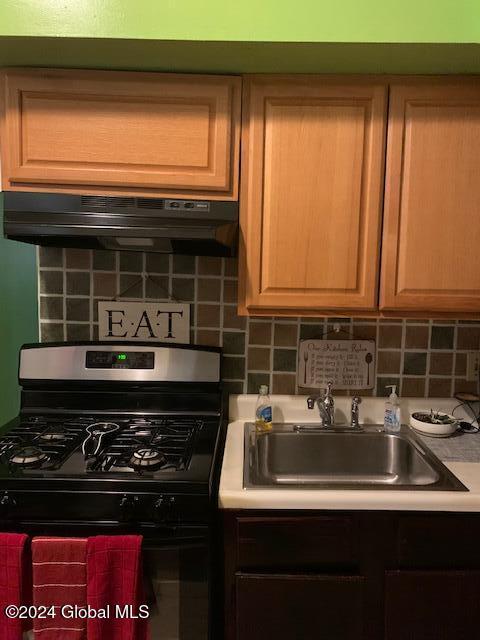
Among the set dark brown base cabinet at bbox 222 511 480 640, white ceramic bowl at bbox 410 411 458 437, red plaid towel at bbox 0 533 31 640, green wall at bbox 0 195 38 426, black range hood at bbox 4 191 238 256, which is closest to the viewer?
red plaid towel at bbox 0 533 31 640

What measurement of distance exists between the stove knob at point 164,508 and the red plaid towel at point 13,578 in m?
0.33

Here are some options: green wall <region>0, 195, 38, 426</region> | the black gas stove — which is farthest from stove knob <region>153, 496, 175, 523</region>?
green wall <region>0, 195, 38, 426</region>

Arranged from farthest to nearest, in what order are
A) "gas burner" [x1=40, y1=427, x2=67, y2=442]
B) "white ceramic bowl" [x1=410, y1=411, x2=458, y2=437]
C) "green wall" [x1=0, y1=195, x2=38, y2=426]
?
1. "green wall" [x1=0, y1=195, x2=38, y2=426]
2. "white ceramic bowl" [x1=410, y1=411, x2=458, y2=437]
3. "gas burner" [x1=40, y1=427, x2=67, y2=442]

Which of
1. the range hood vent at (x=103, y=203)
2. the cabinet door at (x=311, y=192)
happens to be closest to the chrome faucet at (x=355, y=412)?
the cabinet door at (x=311, y=192)

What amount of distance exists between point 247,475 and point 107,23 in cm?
132

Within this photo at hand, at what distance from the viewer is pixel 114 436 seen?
1520 millimetres

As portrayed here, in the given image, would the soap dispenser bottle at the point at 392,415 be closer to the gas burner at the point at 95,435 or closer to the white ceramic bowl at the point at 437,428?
the white ceramic bowl at the point at 437,428

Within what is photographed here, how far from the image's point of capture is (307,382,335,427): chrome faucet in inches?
67.9

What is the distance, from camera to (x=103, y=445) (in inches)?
56.8

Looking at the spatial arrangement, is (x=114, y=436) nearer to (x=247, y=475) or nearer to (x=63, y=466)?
(x=63, y=466)

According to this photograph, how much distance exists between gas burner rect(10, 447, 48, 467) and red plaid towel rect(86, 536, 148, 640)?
28 centimetres

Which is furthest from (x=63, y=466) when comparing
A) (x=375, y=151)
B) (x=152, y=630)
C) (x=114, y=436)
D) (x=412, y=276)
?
(x=375, y=151)

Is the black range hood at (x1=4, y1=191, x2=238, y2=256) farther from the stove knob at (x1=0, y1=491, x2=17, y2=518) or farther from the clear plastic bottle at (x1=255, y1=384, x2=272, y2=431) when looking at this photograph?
the stove knob at (x1=0, y1=491, x2=17, y2=518)

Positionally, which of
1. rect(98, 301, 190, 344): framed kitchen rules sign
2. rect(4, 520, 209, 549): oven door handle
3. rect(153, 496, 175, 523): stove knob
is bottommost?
rect(4, 520, 209, 549): oven door handle
